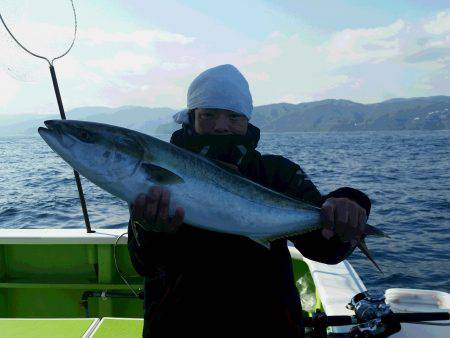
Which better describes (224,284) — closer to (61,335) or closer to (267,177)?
(267,177)

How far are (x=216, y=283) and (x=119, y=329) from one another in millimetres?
2407

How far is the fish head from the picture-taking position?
296 cm

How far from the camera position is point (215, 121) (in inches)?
141

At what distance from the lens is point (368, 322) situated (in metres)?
3.73

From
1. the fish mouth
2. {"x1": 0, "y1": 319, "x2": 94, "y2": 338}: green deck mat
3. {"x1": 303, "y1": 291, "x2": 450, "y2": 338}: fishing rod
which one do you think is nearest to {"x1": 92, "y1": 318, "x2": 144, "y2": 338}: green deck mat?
{"x1": 0, "y1": 319, "x2": 94, "y2": 338}: green deck mat

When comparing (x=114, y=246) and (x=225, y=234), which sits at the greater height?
(x=225, y=234)

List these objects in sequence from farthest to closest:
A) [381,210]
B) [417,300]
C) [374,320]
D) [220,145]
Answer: [381,210] < [417,300] < [374,320] < [220,145]

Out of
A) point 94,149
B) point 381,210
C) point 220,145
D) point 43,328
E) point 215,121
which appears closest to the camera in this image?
point 94,149

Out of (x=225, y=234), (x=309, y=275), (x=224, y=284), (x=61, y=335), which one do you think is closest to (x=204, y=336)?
(x=224, y=284)

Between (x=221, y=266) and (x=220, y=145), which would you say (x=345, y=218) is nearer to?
(x=221, y=266)

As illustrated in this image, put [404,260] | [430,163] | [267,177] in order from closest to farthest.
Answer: [267,177] → [404,260] → [430,163]

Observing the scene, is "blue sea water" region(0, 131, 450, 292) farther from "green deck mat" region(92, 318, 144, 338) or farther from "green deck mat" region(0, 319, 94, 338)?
"green deck mat" region(0, 319, 94, 338)

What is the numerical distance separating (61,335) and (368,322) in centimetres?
321

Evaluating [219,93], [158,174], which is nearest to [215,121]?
[219,93]
